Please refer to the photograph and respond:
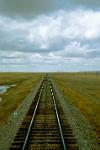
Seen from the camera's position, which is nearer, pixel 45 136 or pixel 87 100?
pixel 45 136

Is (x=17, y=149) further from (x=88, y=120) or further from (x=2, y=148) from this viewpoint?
(x=88, y=120)

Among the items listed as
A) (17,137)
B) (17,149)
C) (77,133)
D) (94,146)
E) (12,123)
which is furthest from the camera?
(12,123)

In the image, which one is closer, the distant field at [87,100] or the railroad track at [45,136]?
the railroad track at [45,136]

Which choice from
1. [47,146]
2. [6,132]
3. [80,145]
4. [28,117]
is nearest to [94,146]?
[80,145]

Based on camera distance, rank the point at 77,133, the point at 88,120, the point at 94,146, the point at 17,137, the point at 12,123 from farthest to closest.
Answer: the point at 88,120 < the point at 12,123 < the point at 77,133 < the point at 17,137 < the point at 94,146

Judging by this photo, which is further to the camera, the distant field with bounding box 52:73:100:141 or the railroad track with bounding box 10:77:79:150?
the distant field with bounding box 52:73:100:141

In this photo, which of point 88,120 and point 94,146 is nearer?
point 94,146

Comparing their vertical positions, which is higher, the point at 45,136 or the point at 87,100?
the point at 45,136

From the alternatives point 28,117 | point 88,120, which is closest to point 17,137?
point 28,117

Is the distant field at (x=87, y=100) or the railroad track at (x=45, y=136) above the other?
the railroad track at (x=45, y=136)

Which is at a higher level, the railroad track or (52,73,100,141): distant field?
the railroad track

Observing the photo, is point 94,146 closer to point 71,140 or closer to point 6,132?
point 71,140
